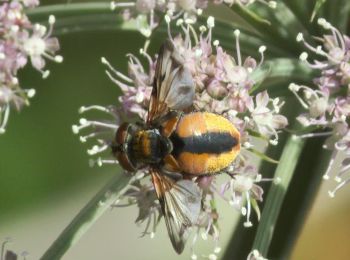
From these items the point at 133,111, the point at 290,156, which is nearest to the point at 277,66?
the point at 290,156

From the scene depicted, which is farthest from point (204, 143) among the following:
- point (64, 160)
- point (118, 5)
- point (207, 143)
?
point (64, 160)

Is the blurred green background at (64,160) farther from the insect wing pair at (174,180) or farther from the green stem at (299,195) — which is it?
the insect wing pair at (174,180)

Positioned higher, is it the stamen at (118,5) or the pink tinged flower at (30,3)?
the stamen at (118,5)

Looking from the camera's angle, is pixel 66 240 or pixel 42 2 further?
pixel 42 2

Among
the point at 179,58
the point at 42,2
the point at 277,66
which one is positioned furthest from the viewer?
the point at 42,2

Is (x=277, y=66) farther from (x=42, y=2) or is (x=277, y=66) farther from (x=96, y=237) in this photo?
(x=96, y=237)

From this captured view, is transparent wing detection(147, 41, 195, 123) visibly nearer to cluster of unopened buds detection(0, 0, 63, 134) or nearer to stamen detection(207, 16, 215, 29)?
stamen detection(207, 16, 215, 29)

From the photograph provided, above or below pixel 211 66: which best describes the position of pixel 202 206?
below

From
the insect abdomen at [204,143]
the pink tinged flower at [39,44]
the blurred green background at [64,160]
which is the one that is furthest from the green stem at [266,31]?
the blurred green background at [64,160]
